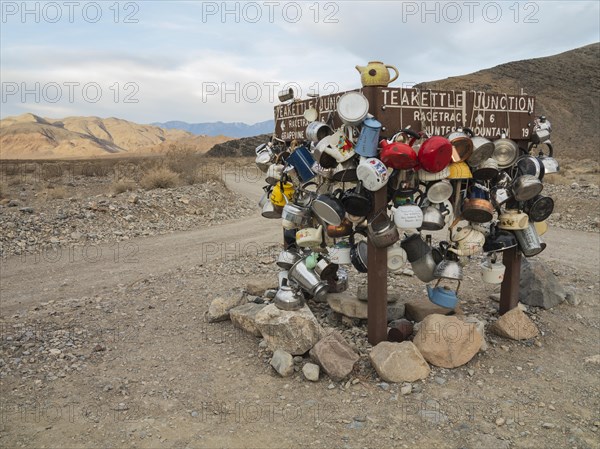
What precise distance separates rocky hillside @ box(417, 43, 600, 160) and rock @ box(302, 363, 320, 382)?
41240mm

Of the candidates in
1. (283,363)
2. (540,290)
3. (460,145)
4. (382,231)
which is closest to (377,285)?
(382,231)

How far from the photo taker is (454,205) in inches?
152

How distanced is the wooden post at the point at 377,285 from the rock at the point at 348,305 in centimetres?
39

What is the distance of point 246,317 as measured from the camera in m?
4.27

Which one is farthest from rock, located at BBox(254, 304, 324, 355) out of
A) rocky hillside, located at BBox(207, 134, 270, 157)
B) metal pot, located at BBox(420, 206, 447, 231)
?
rocky hillside, located at BBox(207, 134, 270, 157)

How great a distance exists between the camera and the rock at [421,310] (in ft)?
14.1

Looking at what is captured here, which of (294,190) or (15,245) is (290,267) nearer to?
(294,190)

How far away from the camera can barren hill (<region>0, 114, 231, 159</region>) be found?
7688cm

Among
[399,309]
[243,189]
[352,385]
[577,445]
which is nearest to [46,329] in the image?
[352,385]

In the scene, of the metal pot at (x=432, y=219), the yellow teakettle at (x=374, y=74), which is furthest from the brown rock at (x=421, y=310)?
the yellow teakettle at (x=374, y=74)

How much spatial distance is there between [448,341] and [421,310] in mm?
725

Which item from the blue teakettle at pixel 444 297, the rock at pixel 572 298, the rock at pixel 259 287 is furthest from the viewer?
the rock at pixel 259 287

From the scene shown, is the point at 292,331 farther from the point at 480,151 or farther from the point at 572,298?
the point at 572,298

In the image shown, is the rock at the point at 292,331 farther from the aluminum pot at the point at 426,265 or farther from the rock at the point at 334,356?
the aluminum pot at the point at 426,265
